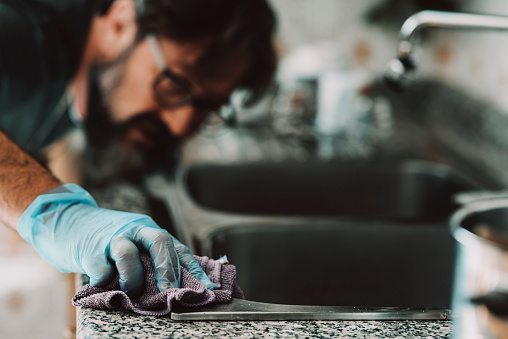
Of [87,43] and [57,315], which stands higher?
[87,43]

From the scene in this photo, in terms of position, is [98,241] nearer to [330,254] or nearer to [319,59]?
[330,254]

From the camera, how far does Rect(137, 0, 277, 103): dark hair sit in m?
1.31

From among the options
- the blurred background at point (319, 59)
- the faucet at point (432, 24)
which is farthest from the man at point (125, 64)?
the blurred background at point (319, 59)

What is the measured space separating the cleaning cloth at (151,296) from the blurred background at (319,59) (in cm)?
118

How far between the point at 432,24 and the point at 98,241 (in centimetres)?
68

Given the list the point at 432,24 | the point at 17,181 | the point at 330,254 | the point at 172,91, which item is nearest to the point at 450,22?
the point at 432,24

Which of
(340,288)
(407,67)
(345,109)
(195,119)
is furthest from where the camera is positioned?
(345,109)

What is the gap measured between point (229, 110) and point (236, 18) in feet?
0.82

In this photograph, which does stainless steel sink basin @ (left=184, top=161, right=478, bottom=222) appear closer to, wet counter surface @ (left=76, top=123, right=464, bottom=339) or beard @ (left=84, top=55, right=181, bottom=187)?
beard @ (left=84, top=55, right=181, bottom=187)

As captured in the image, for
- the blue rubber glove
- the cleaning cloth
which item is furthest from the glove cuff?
the cleaning cloth

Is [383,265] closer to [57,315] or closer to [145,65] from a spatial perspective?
[145,65]

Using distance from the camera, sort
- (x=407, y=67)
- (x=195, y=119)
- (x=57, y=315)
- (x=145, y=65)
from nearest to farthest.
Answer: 1. (x=407, y=67)
2. (x=145, y=65)
3. (x=195, y=119)
4. (x=57, y=315)

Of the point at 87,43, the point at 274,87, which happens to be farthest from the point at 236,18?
the point at 274,87

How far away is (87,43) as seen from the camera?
1.29 meters
